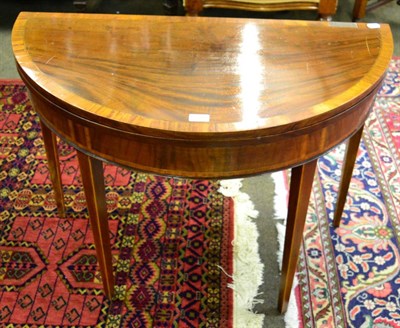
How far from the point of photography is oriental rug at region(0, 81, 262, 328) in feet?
3.96

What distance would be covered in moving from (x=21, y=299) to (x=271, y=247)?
2.05ft

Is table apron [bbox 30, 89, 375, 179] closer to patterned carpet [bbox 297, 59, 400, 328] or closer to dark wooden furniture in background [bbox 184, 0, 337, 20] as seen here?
patterned carpet [bbox 297, 59, 400, 328]

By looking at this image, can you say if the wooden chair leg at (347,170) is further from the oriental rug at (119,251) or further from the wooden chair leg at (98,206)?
the wooden chair leg at (98,206)

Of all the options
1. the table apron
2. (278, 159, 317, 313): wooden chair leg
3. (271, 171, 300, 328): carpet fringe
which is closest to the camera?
the table apron

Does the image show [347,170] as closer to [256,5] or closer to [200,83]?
[200,83]

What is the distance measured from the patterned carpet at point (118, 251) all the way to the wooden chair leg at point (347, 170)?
0.95 ft

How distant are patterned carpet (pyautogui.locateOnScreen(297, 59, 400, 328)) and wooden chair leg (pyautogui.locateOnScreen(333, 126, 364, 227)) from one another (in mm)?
54

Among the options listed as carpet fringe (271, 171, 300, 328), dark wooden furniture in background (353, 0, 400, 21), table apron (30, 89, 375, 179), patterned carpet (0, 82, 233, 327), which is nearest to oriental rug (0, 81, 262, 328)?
patterned carpet (0, 82, 233, 327)

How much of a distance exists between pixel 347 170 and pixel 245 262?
1.12ft

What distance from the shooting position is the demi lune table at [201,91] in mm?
831

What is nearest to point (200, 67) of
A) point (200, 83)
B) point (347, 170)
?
point (200, 83)

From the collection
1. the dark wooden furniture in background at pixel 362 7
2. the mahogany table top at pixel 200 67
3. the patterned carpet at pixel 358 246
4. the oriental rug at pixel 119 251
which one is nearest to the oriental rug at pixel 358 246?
the patterned carpet at pixel 358 246

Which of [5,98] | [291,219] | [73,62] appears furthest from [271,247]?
[5,98]

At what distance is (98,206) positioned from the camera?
3.42 ft
